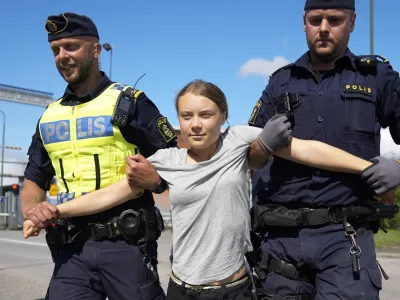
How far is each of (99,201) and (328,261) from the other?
1263mm

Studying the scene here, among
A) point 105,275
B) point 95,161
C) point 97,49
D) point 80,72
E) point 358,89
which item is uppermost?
point 97,49

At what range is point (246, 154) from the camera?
9.27ft

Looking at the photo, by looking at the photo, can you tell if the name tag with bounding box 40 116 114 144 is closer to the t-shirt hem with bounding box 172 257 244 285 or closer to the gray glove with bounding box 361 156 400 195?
the t-shirt hem with bounding box 172 257 244 285

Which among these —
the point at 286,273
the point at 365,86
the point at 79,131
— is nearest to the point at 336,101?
the point at 365,86

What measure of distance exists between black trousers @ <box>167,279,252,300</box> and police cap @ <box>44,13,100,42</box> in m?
1.62

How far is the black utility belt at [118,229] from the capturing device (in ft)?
10.2

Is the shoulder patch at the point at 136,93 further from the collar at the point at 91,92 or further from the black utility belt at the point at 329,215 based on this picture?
the black utility belt at the point at 329,215

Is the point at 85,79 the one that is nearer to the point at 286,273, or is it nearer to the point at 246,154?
the point at 246,154

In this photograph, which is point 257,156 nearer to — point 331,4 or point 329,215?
point 329,215

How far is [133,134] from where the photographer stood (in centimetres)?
327

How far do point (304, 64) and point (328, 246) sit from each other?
0.99 metres

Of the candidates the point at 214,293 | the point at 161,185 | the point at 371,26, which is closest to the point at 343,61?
the point at 161,185

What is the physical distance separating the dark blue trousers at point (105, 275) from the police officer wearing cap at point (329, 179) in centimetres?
67

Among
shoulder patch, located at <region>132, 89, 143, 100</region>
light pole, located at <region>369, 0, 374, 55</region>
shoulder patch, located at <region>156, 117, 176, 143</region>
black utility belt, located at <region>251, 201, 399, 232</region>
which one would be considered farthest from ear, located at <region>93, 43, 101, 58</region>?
light pole, located at <region>369, 0, 374, 55</region>
